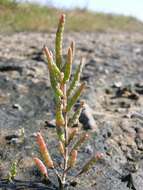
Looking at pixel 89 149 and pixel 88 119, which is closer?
pixel 89 149

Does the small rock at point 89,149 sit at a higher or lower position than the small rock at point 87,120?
higher

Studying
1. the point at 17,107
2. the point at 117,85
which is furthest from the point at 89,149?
the point at 117,85

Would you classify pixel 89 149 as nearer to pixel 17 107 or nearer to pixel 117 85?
pixel 17 107

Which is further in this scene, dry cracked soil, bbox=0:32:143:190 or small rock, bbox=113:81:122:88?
small rock, bbox=113:81:122:88

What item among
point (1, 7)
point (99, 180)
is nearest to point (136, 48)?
point (1, 7)

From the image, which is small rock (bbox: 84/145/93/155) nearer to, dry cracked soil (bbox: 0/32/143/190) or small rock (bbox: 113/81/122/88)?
dry cracked soil (bbox: 0/32/143/190)

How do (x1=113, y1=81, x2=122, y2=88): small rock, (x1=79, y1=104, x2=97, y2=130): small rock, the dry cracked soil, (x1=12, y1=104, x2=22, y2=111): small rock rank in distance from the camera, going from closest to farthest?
1. the dry cracked soil
2. (x1=79, y1=104, x2=97, y2=130): small rock
3. (x1=12, y1=104, x2=22, y2=111): small rock
4. (x1=113, y1=81, x2=122, y2=88): small rock

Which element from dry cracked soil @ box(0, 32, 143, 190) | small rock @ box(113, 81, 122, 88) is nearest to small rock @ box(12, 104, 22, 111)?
dry cracked soil @ box(0, 32, 143, 190)

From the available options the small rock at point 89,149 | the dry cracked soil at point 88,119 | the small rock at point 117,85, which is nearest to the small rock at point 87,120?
the dry cracked soil at point 88,119

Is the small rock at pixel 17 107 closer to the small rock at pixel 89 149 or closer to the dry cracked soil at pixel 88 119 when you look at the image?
the dry cracked soil at pixel 88 119
